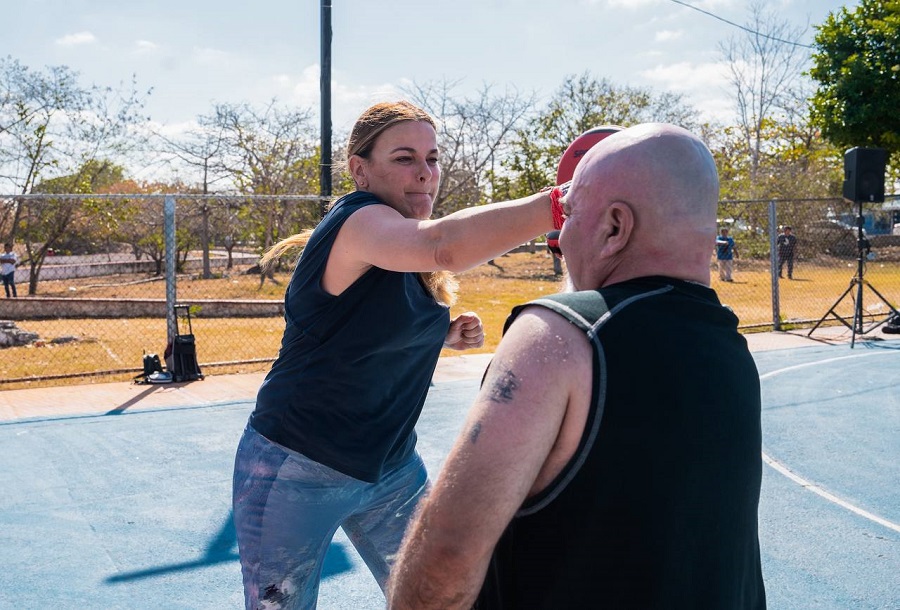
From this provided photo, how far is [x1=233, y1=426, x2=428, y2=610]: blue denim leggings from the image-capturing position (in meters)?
2.19

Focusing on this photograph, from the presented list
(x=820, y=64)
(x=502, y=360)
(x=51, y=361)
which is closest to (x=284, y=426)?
(x=502, y=360)

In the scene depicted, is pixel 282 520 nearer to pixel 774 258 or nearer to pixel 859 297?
pixel 859 297

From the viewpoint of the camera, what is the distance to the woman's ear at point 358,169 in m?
2.34

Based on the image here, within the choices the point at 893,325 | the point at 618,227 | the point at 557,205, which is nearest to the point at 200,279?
the point at 893,325

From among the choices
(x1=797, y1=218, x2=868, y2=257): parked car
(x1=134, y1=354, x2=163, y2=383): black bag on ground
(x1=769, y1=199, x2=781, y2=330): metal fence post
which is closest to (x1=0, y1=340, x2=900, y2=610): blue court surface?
(x1=134, y1=354, x2=163, y2=383): black bag on ground

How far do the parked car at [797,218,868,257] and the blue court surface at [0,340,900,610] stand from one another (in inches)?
698

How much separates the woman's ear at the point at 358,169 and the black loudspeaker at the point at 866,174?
10.8 metres

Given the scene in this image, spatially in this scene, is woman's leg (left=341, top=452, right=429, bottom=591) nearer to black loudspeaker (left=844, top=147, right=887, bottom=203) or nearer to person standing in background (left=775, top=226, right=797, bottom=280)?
black loudspeaker (left=844, top=147, right=887, bottom=203)

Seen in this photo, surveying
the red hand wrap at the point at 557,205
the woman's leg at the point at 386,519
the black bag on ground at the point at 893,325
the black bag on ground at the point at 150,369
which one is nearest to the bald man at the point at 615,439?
the red hand wrap at the point at 557,205

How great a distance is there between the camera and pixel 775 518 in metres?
4.69

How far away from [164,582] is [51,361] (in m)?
7.54

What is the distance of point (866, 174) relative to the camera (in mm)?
11273

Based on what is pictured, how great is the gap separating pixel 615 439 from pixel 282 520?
1318mm

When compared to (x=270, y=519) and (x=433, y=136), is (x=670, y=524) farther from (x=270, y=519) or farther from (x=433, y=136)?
(x=433, y=136)
